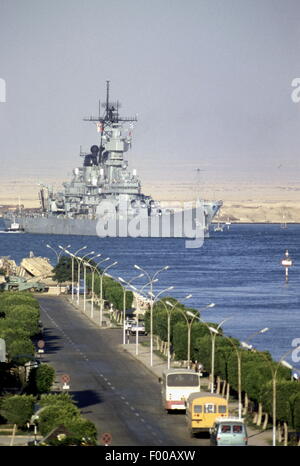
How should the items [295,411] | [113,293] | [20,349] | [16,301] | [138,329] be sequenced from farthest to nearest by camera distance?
[113,293]
[16,301]
[138,329]
[20,349]
[295,411]

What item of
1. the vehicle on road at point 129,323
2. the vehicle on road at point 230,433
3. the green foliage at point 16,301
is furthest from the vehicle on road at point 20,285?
the vehicle on road at point 230,433

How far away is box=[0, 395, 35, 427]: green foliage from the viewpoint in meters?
50.3

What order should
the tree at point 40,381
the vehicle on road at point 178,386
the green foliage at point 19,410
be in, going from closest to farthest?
the green foliage at point 19,410
the vehicle on road at point 178,386
the tree at point 40,381

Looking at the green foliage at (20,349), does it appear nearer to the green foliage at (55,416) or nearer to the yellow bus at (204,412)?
the yellow bus at (204,412)

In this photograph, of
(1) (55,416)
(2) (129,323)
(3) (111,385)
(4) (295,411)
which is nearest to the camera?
(1) (55,416)

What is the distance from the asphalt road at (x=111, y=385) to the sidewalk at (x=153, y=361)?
58cm

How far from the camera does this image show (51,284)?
15262cm

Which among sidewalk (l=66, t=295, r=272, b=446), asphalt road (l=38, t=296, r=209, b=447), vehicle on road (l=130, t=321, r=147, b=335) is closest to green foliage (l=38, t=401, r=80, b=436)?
asphalt road (l=38, t=296, r=209, b=447)

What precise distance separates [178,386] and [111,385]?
429 inches

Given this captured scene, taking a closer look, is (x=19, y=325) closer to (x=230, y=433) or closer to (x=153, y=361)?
(x=153, y=361)

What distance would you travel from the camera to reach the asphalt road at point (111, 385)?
50.9 metres

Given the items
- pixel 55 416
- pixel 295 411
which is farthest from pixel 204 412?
pixel 55 416

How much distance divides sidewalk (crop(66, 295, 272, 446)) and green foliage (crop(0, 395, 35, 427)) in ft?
28.9

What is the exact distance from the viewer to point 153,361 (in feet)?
256
